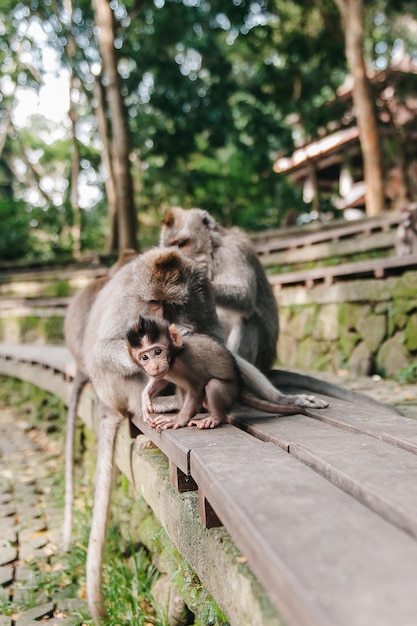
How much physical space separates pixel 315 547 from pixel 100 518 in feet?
6.43

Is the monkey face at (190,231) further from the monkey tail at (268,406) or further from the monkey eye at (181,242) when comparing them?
the monkey tail at (268,406)

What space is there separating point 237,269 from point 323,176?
1867 cm

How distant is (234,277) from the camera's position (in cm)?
376

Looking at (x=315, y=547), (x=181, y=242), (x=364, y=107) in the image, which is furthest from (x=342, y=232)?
(x=315, y=547)

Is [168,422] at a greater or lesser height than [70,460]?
greater

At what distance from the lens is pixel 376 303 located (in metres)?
5.84

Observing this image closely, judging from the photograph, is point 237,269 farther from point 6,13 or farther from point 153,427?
point 6,13

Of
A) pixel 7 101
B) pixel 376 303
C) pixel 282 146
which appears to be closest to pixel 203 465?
pixel 376 303

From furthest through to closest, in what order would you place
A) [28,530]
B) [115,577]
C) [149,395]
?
[28,530], [115,577], [149,395]

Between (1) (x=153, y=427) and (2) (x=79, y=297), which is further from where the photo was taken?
(2) (x=79, y=297)

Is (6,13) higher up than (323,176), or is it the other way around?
(6,13)

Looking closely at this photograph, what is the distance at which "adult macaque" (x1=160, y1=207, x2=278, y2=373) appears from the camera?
373 centimetres

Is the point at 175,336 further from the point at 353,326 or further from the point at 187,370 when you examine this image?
the point at 353,326

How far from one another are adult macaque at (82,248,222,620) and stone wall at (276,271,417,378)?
2932mm
